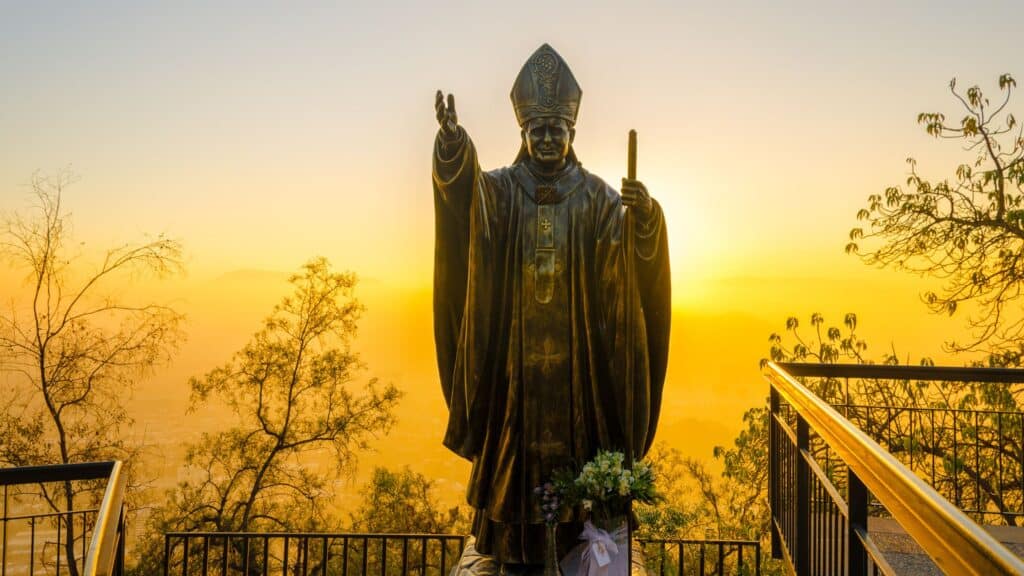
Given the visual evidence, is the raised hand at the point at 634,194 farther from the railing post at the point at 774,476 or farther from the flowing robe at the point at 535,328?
the railing post at the point at 774,476

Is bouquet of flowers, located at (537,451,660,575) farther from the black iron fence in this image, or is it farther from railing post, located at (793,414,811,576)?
the black iron fence

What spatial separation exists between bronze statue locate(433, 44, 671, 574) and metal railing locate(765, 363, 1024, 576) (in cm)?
79

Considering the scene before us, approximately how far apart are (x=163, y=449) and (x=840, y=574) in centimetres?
1024

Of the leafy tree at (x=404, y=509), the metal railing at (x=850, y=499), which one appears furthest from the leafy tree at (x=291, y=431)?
the metal railing at (x=850, y=499)

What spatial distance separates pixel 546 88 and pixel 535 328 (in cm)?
114

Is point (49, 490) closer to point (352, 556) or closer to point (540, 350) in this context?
point (352, 556)

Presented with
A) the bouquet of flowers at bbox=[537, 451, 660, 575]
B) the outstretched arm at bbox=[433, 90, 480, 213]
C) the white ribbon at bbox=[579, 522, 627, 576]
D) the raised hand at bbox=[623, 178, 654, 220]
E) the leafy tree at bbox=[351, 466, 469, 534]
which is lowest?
the leafy tree at bbox=[351, 466, 469, 534]

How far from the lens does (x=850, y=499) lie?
2.62m

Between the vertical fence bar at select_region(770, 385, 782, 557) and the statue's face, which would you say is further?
the vertical fence bar at select_region(770, 385, 782, 557)

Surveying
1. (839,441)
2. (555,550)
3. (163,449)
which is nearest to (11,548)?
(163,449)

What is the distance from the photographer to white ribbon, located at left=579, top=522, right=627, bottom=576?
3.69m

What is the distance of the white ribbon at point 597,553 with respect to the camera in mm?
3693

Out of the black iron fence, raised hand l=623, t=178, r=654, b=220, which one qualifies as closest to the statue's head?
raised hand l=623, t=178, r=654, b=220

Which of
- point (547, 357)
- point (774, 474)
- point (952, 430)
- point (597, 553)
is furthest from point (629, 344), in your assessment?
point (952, 430)
